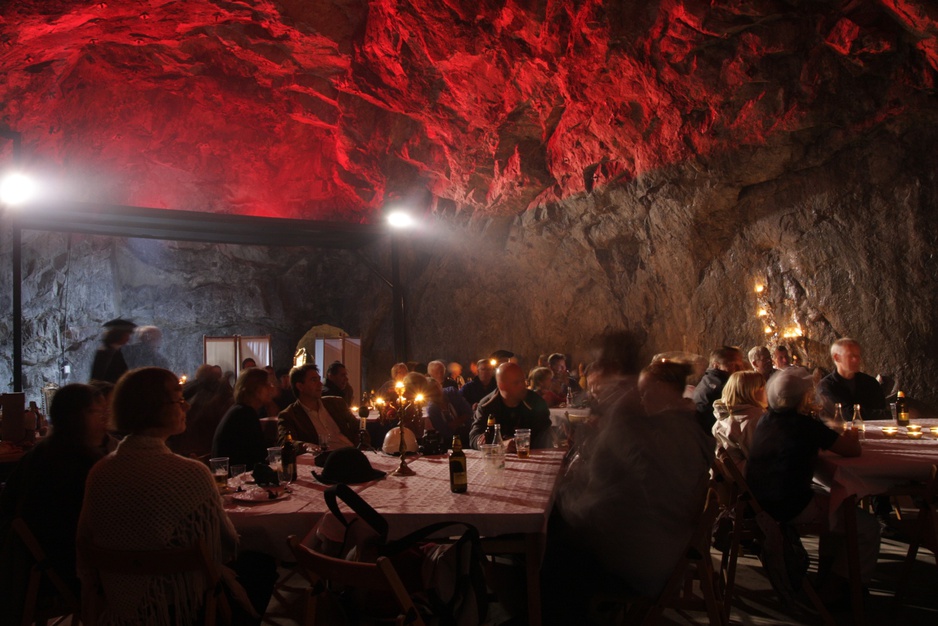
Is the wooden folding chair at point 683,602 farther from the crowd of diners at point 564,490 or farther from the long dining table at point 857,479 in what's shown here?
the long dining table at point 857,479

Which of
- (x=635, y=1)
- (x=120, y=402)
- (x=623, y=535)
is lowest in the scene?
(x=623, y=535)

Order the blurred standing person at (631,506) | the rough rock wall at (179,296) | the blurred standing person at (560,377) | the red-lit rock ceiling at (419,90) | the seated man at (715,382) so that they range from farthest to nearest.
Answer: the rough rock wall at (179,296), the blurred standing person at (560,377), the red-lit rock ceiling at (419,90), the seated man at (715,382), the blurred standing person at (631,506)

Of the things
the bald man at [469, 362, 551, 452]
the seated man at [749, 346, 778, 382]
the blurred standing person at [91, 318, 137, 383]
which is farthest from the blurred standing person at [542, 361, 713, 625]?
the blurred standing person at [91, 318, 137, 383]

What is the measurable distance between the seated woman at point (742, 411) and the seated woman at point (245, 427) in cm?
318

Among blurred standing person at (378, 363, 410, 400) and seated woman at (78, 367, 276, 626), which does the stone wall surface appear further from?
seated woman at (78, 367, 276, 626)

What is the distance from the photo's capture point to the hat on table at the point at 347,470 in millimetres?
3637

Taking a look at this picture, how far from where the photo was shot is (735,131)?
9.02 meters

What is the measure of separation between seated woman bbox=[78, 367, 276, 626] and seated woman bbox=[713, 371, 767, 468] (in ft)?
11.4

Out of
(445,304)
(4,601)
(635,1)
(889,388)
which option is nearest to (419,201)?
(445,304)

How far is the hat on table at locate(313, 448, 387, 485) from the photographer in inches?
143

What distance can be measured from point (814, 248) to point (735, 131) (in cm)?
187

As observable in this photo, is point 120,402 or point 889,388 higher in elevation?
point 120,402

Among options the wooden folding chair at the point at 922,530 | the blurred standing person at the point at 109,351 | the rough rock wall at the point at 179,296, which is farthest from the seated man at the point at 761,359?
the rough rock wall at the point at 179,296

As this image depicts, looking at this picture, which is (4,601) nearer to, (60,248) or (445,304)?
(445,304)
